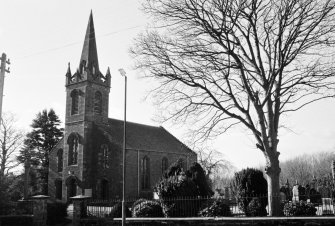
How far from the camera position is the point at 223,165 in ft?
181

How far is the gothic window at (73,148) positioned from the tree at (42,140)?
1113cm

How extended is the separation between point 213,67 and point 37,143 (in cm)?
4215

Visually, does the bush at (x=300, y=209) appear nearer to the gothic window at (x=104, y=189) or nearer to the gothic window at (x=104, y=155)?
the gothic window at (x=104, y=189)

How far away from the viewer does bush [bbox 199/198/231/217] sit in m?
17.7

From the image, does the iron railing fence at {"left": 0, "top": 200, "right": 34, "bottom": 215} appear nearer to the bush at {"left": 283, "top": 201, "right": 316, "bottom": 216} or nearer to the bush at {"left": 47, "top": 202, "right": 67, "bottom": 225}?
the bush at {"left": 47, "top": 202, "right": 67, "bottom": 225}

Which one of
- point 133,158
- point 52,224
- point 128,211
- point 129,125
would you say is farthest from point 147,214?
point 129,125

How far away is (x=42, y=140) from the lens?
54.7m

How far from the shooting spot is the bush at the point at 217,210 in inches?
696

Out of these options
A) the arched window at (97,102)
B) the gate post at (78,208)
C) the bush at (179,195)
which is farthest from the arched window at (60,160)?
the bush at (179,195)

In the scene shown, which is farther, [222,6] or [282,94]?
[282,94]

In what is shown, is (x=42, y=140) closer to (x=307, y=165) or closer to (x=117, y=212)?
(x=117, y=212)

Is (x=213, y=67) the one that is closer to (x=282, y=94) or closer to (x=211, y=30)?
(x=211, y=30)

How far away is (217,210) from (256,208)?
2.08m

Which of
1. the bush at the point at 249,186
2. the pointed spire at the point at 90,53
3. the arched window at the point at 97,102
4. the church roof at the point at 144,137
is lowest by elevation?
the bush at the point at 249,186
